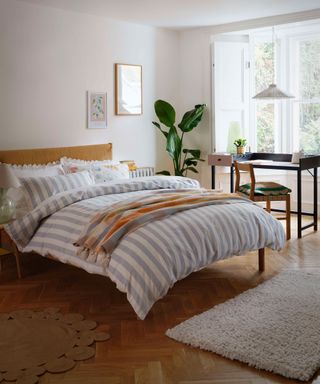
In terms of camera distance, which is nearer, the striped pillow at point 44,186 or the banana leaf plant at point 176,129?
the striped pillow at point 44,186

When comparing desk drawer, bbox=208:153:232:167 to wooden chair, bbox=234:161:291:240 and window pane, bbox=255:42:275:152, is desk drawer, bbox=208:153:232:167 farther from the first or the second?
window pane, bbox=255:42:275:152

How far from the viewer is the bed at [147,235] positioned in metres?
3.47

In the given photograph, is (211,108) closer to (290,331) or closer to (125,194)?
(125,194)

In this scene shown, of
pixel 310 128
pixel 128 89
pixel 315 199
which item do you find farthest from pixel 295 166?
pixel 128 89

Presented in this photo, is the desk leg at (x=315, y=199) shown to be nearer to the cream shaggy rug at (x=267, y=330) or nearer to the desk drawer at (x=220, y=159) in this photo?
the desk drawer at (x=220, y=159)

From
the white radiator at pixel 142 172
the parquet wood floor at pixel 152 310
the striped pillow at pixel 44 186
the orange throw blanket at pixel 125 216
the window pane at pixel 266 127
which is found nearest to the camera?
the parquet wood floor at pixel 152 310

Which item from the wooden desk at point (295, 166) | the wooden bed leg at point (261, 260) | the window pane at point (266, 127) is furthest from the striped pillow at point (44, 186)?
the window pane at point (266, 127)

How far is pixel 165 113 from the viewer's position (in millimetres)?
6738

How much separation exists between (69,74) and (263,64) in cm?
256

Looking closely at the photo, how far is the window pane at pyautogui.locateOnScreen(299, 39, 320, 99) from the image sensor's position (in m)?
6.73

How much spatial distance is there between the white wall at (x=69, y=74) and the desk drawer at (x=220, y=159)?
851mm

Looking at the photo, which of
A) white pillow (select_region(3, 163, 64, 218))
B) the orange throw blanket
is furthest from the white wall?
the orange throw blanket

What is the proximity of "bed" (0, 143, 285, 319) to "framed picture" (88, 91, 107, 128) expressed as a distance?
1471mm

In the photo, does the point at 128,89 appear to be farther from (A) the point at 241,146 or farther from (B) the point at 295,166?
(B) the point at 295,166
